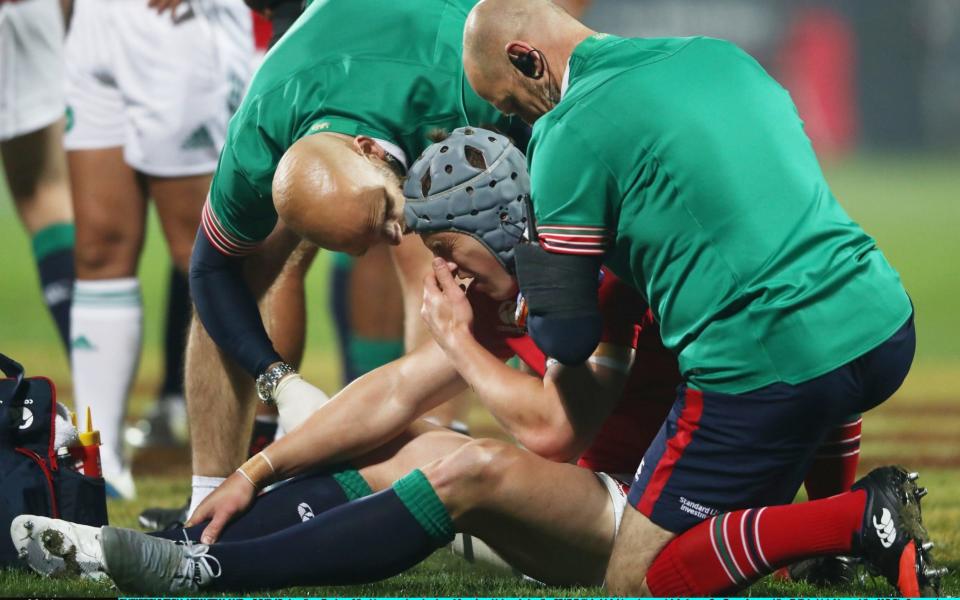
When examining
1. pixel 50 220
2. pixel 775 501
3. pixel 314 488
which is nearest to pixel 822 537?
pixel 775 501

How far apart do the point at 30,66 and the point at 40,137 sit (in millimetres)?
393

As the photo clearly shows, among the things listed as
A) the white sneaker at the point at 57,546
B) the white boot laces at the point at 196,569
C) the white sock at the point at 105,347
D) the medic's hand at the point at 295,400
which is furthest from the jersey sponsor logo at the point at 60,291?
the white boot laces at the point at 196,569

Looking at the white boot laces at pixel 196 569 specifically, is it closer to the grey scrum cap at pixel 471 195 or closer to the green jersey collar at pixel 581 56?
the grey scrum cap at pixel 471 195

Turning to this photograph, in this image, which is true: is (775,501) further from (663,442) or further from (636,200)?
(636,200)

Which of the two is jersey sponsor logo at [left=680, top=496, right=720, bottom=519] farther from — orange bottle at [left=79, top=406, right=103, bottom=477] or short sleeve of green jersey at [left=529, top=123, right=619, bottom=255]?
orange bottle at [left=79, top=406, right=103, bottom=477]

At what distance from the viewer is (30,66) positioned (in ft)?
21.6

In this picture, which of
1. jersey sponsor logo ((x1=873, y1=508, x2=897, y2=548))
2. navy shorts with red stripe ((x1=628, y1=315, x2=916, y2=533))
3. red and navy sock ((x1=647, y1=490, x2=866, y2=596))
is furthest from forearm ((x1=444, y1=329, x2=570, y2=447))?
jersey sponsor logo ((x1=873, y1=508, x2=897, y2=548))

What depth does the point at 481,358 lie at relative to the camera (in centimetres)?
348

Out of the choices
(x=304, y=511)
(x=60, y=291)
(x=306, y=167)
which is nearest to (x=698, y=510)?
(x=304, y=511)

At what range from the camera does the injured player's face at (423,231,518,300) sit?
139 inches

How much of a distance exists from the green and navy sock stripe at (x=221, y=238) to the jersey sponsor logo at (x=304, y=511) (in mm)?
891

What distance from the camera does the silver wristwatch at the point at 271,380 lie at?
412cm

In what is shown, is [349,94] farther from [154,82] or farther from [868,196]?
[868,196]

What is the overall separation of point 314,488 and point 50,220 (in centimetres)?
293
